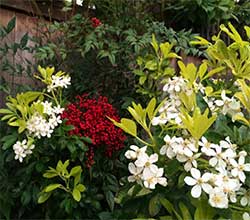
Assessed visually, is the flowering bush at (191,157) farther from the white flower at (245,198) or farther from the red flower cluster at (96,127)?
the red flower cluster at (96,127)

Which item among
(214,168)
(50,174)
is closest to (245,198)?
(214,168)

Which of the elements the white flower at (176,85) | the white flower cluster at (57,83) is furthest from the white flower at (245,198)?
the white flower cluster at (57,83)

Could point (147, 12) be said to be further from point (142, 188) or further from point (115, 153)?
point (142, 188)

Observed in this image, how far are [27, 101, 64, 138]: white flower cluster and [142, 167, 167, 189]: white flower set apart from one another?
26.2 inches

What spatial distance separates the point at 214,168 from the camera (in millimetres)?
1032

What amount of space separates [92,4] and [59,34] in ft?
0.83

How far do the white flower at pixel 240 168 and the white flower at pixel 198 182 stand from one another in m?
0.08

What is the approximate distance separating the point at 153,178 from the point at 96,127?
2.20 ft

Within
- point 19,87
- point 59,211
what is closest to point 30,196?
point 59,211

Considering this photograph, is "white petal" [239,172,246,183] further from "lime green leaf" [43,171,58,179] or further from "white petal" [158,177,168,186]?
"lime green leaf" [43,171,58,179]

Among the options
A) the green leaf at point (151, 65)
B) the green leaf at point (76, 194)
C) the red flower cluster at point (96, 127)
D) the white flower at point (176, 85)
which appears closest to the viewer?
the white flower at point (176, 85)

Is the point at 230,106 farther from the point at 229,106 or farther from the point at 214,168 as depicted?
the point at 214,168

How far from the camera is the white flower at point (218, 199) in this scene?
3.11 ft

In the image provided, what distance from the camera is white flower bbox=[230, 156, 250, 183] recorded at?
100cm
